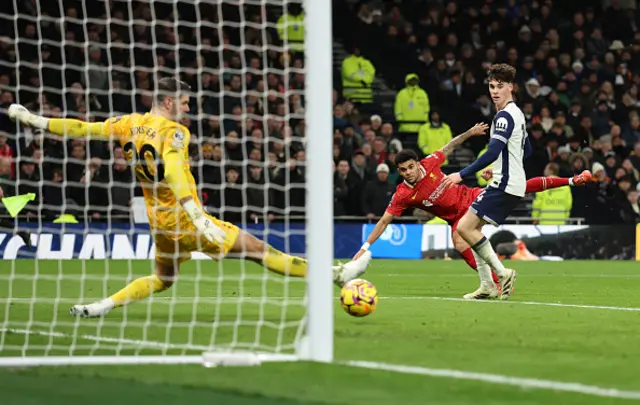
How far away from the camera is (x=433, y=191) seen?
12.5m

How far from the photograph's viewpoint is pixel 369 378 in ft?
19.7

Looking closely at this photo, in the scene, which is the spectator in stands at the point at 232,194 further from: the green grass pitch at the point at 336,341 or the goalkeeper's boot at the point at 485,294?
the goalkeeper's boot at the point at 485,294

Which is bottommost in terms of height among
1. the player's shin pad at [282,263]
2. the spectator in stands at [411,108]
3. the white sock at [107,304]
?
the white sock at [107,304]

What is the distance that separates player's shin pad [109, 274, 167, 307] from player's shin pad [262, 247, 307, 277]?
0.82 m

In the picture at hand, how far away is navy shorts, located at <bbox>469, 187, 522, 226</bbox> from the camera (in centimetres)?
1152

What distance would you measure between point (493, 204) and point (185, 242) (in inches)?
140

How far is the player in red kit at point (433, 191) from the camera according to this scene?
40.5ft

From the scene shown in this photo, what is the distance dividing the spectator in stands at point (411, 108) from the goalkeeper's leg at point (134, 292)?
15.2m

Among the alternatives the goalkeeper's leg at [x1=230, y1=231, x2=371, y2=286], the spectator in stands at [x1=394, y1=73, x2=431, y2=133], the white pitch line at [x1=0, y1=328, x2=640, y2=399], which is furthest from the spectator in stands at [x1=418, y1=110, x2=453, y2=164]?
the white pitch line at [x1=0, y1=328, x2=640, y2=399]

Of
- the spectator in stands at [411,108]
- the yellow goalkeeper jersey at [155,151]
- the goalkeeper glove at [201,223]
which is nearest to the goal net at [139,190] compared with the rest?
the yellow goalkeeper jersey at [155,151]

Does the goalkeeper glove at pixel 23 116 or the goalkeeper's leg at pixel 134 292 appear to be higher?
the goalkeeper glove at pixel 23 116

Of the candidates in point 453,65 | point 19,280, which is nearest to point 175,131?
point 19,280

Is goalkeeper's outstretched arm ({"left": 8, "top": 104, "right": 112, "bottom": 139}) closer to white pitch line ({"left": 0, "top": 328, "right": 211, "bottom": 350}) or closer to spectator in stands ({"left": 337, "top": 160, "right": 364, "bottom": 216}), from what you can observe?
white pitch line ({"left": 0, "top": 328, "right": 211, "bottom": 350})

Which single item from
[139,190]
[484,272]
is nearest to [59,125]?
[484,272]
